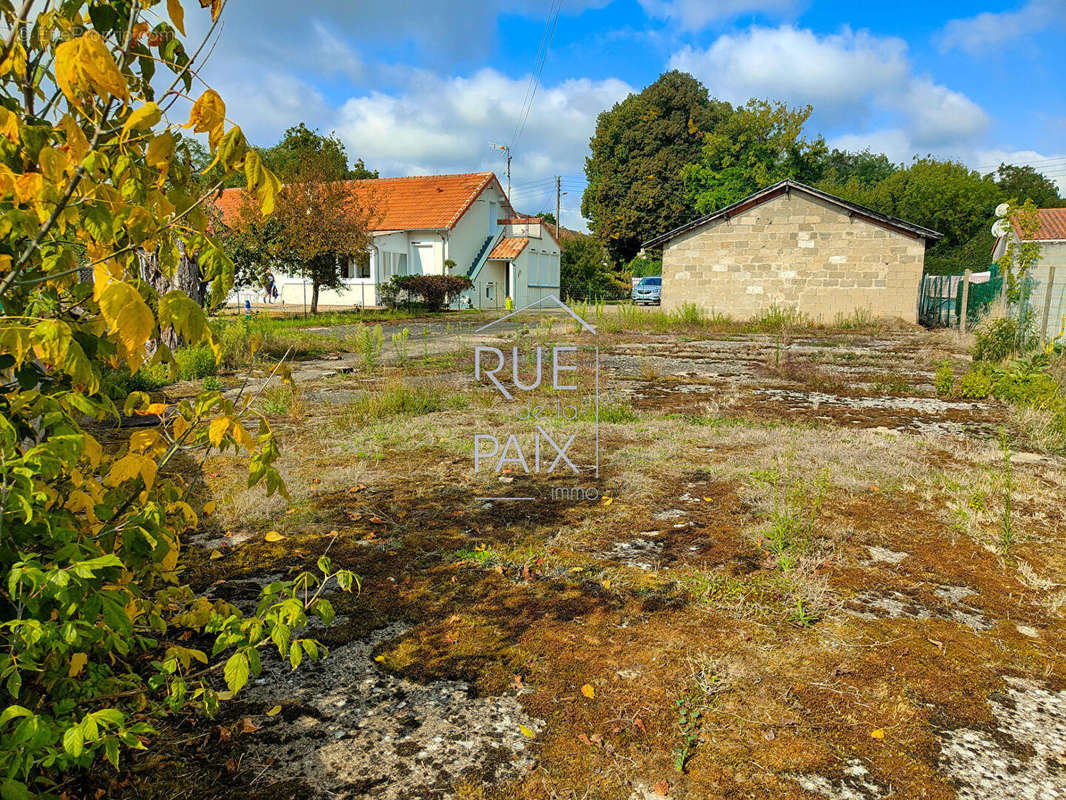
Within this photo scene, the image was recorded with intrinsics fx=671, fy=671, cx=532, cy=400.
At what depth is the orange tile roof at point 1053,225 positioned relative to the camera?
22422 mm

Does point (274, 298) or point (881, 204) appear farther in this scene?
point (881, 204)

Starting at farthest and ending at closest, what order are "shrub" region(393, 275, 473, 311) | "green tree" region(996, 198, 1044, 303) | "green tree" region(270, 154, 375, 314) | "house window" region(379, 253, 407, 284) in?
"house window" region(379, 253, 407, 284), "shrub" region(393, 275, 473, 311), "green tree" region(270, 154, 375, 314), "green tree" region(996, 198, 1044, 303)

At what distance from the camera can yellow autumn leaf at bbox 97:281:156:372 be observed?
44.0 inches

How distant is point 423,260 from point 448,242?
1.42 meters

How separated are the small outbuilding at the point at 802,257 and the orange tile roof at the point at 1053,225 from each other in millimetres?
6683

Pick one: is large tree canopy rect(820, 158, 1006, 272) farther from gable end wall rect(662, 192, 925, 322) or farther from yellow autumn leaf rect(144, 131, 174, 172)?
yellow autumn leaf rect(144, 131, 174, 172)

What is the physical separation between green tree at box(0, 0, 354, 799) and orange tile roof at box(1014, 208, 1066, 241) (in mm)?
26825

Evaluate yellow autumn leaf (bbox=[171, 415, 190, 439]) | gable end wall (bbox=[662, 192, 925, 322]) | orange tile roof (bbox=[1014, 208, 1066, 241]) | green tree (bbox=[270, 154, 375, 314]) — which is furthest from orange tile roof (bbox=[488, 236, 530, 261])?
yellow autumn leaf (bbox=[171, 415, 190, 439])

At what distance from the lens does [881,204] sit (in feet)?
144

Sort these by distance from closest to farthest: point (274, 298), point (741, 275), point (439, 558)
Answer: point (439, 558) < point (741, 275) < point (274, 298)

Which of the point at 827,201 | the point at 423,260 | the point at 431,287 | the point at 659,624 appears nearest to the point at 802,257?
the point at 827,201

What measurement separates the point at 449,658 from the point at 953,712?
5.53 feet

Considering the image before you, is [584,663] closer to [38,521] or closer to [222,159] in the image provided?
[38,521]

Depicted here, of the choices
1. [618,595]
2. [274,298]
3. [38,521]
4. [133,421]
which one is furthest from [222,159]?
[274,298]
